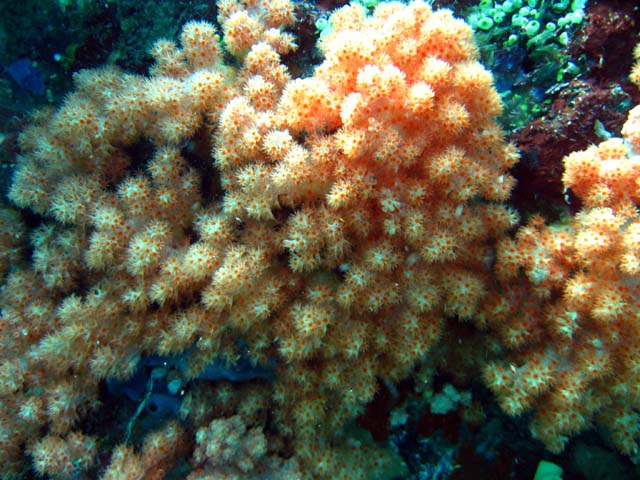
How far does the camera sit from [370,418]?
3.51 m

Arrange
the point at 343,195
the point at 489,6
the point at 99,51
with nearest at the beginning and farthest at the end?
the point at 343,195
the point at 489,6
the point at 99,51

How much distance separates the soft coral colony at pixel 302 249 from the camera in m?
2.77

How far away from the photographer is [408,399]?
351cm

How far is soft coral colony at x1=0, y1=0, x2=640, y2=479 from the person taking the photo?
2768 millimetres

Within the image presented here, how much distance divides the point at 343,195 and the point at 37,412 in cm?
292

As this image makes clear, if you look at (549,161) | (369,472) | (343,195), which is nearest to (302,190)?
(343,195)

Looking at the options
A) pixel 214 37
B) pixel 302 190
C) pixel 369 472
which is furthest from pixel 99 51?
pixel 369 472

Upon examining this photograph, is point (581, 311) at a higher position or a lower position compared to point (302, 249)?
lower

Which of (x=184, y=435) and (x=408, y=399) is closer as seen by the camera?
(x=184, y=435)

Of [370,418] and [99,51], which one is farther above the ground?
[99,51]

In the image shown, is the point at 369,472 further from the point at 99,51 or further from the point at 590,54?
the point at 99,51

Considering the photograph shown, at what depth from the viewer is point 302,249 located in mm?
2797

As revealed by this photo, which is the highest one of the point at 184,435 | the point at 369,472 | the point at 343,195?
the point at 343,195

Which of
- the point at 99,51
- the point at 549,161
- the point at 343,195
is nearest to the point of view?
the point at 343,195
